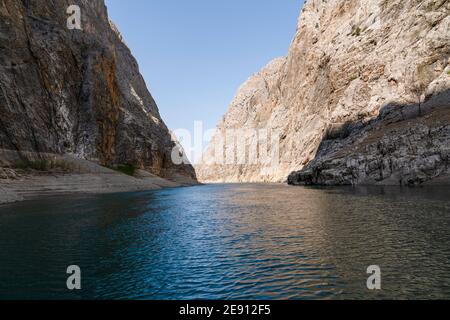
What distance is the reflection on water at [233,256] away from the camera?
35.7ft

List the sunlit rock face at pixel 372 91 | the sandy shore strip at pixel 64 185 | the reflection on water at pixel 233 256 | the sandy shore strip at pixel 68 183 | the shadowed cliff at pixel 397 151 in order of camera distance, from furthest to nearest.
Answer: the sunlit rock face at pixel 372 91 < the shadowed cliff at pixel 397 151 < the sandy shore strip at pixel 68 183 < the sandy shore strip at pixel 64 185 < the reflection on water at pixel 233 256

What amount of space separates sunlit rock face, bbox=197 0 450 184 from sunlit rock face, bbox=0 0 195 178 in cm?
5780

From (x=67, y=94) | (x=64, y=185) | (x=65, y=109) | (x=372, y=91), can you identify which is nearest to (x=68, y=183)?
(x=64, y=185)

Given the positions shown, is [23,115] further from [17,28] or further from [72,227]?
[72,227]

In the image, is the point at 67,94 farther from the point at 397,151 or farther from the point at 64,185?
the point at 397,151

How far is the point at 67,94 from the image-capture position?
79875 millimetres

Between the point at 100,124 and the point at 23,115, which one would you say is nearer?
the point at 23,115

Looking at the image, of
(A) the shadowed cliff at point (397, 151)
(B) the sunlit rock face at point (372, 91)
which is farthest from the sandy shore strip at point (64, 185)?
(A) the shadowed cliff at point (397, 151)

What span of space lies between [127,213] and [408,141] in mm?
53647

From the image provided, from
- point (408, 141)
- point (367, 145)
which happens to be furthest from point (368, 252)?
point (367, 145)

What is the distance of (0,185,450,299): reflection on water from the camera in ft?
35.7

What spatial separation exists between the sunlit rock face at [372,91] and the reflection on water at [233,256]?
1490 inches

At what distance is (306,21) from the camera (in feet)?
458

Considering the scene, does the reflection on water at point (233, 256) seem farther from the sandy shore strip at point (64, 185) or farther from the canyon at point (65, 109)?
the canyon at point (65, 109)
